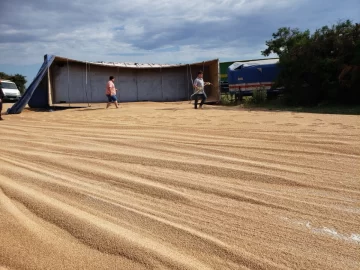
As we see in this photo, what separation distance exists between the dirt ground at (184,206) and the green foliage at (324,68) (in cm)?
800

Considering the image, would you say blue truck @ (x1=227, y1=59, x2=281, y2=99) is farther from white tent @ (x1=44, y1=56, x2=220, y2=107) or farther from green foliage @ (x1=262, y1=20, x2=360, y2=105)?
green foliage @ (x1=262, y1=20, x2=360, y2=105)

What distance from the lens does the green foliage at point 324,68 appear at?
11.6 metres

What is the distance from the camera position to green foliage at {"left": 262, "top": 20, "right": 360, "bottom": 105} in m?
11.6

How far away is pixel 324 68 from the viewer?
472 inches

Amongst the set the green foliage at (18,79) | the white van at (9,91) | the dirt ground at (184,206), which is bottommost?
the dirt ground at (184,206)

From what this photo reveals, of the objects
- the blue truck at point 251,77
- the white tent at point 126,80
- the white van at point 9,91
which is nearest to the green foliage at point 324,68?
the blue truck at point 251,77

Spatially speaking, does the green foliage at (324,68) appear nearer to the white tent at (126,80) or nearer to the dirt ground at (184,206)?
the white tent at (126,80)

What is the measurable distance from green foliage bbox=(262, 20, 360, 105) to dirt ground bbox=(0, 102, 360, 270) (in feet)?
26.3

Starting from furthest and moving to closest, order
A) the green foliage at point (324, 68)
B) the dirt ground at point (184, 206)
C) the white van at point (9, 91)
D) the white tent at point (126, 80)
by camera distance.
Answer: the white van at point (9, 91), the white tent at point (126, 80), the green foliage at point (324, 68), the dirt ground at point (184, 206)

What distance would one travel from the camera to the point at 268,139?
16.1 ft

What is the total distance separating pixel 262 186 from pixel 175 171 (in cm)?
90

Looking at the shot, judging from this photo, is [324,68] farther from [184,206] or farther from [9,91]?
[9,91]

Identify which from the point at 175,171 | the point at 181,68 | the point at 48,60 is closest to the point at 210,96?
the point at 181,68

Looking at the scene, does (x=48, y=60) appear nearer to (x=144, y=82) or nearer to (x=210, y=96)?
(x=144, y=82)
